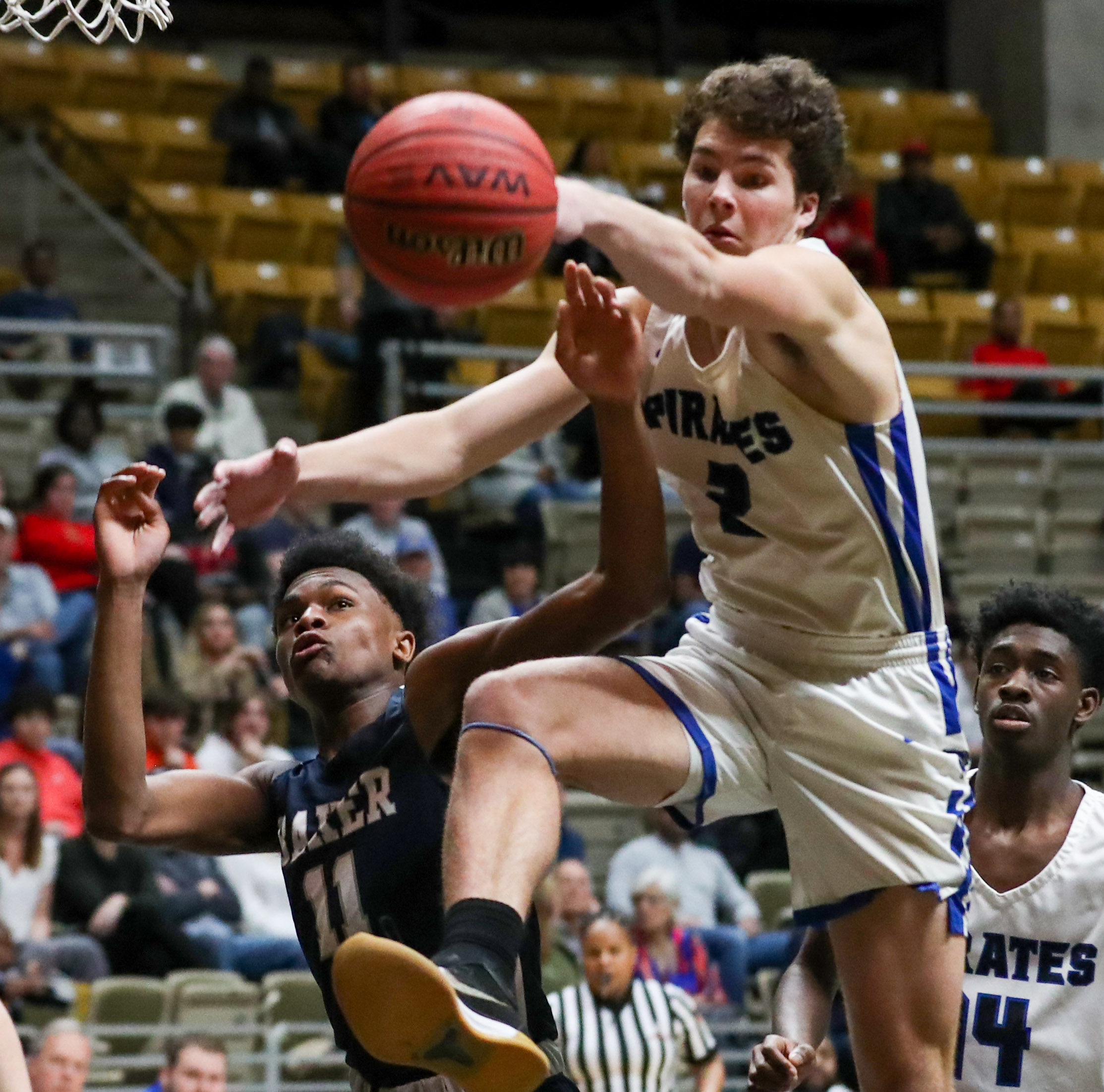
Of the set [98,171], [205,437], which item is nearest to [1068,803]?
[205,437]

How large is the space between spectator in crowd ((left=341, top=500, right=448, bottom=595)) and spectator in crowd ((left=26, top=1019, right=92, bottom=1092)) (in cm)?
351

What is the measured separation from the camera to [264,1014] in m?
8.17

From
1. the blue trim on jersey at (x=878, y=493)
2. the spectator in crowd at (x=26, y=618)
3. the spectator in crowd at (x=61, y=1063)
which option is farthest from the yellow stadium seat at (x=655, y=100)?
the blue trim on jersey at (x=878, y=493)

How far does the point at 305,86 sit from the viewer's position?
1496 cm

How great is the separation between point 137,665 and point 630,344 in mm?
1217

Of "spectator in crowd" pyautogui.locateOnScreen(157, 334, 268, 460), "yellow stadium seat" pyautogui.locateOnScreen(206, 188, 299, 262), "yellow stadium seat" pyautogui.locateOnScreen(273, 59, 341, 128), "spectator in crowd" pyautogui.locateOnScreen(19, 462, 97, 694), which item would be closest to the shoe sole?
"spectator in crowd" pyautogui.locateOnScreen(19, 462, 97, 694)

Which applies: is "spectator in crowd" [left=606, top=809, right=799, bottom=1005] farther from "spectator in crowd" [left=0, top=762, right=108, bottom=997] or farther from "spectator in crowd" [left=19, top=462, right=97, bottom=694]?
"spectator in crowd" [left=19, top=462, right=97, bottom=694]

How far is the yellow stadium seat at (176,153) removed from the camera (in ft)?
45.5

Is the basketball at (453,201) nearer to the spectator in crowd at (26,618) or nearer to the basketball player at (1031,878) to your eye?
the basketball player at (1031,878)

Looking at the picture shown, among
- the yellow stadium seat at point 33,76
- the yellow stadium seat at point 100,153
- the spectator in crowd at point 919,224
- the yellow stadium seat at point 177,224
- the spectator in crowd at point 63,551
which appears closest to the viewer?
the spectator in crowd at point 63,551

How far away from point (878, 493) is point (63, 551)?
6.54 m

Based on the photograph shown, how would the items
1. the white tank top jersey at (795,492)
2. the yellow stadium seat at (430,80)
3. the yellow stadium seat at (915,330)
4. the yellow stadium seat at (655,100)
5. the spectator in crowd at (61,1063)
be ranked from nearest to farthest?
the white tank top jersey at (795,492)
the spectator in crowd at (61,1063)
the yellow stadium seat at (915,330)
the yellow stadium seat at (430,80)
the yellow stadium seat at (655,100)

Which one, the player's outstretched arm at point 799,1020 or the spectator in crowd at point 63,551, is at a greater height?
the spectator in crowd at point 63,551

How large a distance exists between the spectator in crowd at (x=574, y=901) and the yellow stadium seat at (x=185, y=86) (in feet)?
25.9
